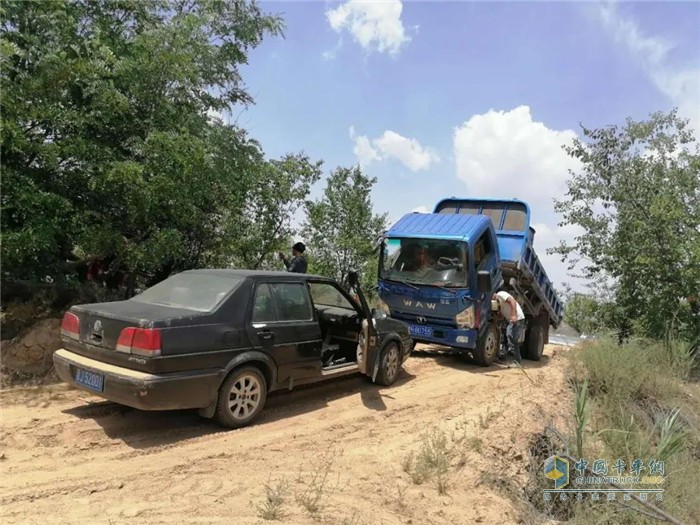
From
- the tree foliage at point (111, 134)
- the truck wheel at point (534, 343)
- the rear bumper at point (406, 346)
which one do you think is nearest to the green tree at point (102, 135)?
the tree foliage at point (111, 134)

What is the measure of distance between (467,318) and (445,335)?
0.50 metres

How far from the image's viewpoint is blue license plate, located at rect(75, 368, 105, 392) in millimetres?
4760

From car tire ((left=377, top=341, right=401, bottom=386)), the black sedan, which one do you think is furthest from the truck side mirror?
the black sedan

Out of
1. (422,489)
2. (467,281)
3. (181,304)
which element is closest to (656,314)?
(467,281)

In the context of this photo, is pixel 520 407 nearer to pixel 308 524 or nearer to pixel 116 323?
pixel 308 524

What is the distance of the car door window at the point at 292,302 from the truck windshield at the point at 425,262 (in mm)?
3345

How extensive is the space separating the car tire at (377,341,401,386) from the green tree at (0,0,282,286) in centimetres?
354

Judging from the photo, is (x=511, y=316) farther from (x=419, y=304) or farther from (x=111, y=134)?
(x=111, y=134)

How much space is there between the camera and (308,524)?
11.8ft

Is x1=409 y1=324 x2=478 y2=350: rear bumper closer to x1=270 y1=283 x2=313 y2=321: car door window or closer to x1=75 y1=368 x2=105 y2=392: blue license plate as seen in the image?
x1=270 y1=283 x2=313 y2=321: car door window

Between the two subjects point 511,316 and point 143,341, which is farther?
point 511,316

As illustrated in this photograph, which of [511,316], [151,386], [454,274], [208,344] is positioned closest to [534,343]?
[511,316]

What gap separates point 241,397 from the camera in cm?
531

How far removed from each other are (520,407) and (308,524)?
3915mm
